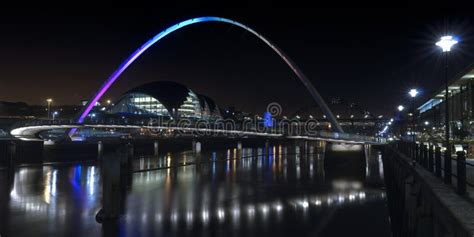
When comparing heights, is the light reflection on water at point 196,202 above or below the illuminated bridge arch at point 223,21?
below

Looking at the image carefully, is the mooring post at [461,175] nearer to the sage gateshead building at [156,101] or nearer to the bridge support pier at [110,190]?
the bridge support pier at [110,190]

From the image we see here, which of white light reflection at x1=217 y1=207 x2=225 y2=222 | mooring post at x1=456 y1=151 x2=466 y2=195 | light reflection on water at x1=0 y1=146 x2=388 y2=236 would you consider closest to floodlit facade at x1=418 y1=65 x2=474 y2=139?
light reflection on water at x1=0 y1=146 x2=388 y2=236

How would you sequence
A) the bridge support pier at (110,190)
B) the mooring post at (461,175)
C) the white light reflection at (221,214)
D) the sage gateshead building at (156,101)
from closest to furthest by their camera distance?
the mooring post at (461,175)
the bridge support pier at (110,190)
the white light reflection at (221,214)
the sage gateshead building at (156,101)

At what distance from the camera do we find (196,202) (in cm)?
2864

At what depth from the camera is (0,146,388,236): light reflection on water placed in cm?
2117

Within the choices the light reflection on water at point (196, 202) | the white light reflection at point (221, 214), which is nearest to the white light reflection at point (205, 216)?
the light reflection on water at point (196, 202)

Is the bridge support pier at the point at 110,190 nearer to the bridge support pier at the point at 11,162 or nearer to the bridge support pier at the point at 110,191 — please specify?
the bridge support pier at the point at 110,191

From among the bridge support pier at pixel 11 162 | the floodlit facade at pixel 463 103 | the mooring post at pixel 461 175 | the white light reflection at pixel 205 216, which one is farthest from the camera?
the bridge support pier at pixel 11 162

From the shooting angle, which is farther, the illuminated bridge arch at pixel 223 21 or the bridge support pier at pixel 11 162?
the illuminated bridge arch at pixel 223 21

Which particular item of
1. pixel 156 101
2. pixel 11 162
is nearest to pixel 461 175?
pixel 11 162

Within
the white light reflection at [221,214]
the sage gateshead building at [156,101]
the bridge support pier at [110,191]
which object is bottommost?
the white light reflection at [221,214]

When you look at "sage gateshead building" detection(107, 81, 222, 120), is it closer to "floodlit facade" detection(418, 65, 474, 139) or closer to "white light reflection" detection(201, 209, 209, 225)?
"floodlit facade" detection(418, 65, 474, 139)

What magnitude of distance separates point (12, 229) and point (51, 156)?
39.5 meters

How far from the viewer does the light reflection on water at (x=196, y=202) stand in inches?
834
